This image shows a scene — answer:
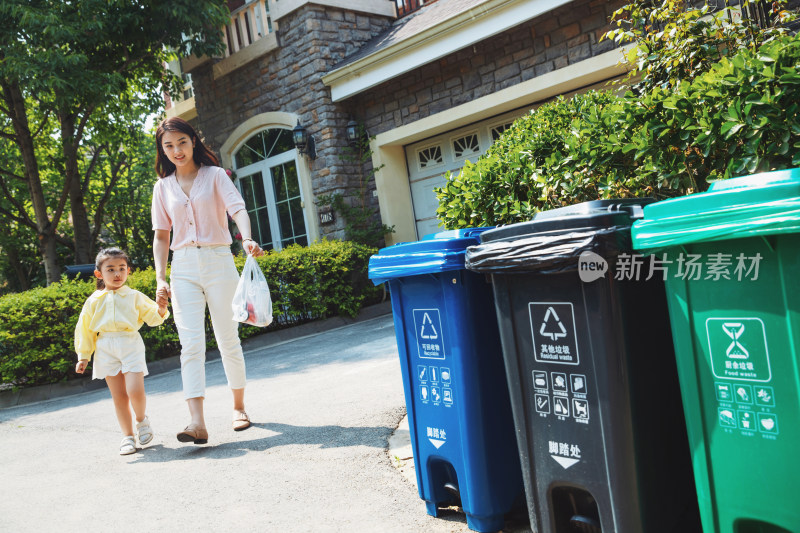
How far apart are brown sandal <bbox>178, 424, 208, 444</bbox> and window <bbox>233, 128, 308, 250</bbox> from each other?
7.46 metres

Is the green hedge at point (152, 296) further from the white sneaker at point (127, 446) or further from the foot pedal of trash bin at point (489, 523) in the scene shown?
the foot pedal of trash bin at point (489, 523)

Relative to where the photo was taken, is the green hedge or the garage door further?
the garage door

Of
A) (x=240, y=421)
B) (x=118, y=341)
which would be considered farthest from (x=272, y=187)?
(x=240, y=421)

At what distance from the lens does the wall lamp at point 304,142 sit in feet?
34.4

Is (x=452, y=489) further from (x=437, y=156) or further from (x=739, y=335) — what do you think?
(x=437, y=156)

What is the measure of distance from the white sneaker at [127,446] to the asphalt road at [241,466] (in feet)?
0.17

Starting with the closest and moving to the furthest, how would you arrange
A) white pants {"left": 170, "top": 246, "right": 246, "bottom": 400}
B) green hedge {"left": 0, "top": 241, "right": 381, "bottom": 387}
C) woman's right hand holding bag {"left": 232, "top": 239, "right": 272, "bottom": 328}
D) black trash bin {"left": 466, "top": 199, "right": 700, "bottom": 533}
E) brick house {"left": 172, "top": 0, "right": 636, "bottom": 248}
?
black trash bin {"left": 466, "top": 199, "right": 700, "bottom": 533}
woman's right hand holding bag {"left": 232, "top": 239, "right": 272, "bottom": 328}
white pants {"left": 170, "top": 246, "right": 246, "bottom": 400}
green hedge {"left": 0, "top": 241, "right": 381, "bottom": 387}
brick house {"left": 172, "top": 0, "right": 636, "bottom": 248}

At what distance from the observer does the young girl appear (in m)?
4.15

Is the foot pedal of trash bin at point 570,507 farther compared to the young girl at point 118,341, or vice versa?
the young girl at point 118,341

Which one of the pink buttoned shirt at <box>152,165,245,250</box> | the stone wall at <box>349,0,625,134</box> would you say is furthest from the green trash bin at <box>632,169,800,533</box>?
the stone wall at <box>349,0,625,134</box>

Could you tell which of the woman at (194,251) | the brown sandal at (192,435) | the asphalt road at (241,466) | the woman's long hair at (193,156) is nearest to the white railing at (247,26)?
the asphalt road at (241,466)

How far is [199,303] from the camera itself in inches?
159

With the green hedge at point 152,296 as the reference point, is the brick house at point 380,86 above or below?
above

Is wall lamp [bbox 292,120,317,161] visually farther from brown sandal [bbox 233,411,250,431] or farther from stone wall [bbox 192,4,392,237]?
brown sandal [bbox 233,411,250,431]
